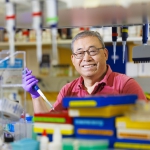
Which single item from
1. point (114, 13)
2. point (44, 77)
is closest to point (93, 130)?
point (114, 13)

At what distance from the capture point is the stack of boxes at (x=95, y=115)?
0.97 metres

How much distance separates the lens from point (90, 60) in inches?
71.2

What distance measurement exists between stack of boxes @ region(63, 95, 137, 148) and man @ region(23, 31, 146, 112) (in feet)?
2.33

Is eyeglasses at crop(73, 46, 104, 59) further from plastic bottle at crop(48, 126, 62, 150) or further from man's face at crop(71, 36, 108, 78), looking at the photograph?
plastic bottle at crop(48, 126, 62, 150)

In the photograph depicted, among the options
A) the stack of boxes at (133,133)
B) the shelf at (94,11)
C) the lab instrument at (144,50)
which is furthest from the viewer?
the lab instrument at (144,50)

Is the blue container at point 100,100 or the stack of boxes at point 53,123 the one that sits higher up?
the blue container at point 100,100

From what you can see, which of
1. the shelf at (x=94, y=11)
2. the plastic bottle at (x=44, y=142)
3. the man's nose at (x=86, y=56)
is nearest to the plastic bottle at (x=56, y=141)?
the plastic bottle at (x=44, y=142)

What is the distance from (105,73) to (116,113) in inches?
35.4

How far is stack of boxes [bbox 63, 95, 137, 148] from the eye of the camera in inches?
38.0

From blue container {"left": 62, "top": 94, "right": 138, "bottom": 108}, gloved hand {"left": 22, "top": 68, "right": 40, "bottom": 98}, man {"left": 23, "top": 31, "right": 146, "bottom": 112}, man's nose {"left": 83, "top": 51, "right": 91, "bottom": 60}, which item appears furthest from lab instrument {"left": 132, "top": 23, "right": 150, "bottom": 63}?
blue container {"left": 62, "top": 94, "right": 138, "bottom": 108}

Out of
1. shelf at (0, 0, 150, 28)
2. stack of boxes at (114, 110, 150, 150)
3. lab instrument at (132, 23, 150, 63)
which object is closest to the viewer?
stack of boxes at (114, 110, 150, 150)

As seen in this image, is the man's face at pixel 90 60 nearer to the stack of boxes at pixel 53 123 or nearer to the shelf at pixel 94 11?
the shelf at pixel 94 11

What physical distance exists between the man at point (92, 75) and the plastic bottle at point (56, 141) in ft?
2.37

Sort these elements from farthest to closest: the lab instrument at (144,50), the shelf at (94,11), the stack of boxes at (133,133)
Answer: the lab instrument at (144,50)
the shelf at (94,11)
the stack of boxes at (133,133)
